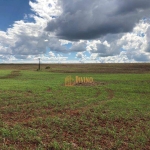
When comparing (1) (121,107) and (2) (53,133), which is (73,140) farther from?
(1) (121,107)

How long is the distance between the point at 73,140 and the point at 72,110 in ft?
15.9

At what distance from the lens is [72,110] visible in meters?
12.2

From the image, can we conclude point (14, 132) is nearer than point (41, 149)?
No

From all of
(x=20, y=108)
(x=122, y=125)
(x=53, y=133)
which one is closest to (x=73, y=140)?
(x=53, y=133)

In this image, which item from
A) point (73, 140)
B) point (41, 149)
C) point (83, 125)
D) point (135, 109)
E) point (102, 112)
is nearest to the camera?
point (41, 149)

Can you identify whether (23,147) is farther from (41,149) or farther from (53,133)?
(53,133)

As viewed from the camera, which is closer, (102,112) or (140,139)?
(140,139)

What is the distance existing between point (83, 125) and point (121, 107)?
17.4 feet

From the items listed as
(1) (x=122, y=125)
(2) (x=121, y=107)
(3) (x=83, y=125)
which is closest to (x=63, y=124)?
(3) (x=83, y=125)

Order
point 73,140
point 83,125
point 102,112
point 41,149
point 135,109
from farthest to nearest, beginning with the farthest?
1. point 135,109
2. point 102,112
3. point 83,125
4. point 73,140
5. point 41,149

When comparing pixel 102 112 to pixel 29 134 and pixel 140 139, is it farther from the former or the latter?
pixel 29 134

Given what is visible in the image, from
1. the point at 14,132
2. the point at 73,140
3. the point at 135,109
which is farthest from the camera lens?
the point at 135,109

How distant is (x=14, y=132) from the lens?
310 inches

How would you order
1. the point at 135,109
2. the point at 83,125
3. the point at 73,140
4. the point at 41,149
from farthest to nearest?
the point at 135,109 → the point at 83,125 → the point at 73,140 → the point at 41,149
